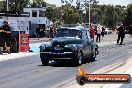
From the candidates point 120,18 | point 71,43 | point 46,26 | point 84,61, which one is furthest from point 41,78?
point 120,18

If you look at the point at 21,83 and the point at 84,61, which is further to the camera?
the point at 84,61

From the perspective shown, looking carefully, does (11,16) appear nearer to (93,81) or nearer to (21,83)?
(21,83)

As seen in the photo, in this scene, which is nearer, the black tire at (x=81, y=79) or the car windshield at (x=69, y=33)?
the black tire at (x=81, y=79)

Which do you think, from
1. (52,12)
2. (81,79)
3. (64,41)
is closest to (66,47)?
(64,41)

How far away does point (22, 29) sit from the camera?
3012 centimetres

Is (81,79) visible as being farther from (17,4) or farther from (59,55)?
(17,4)

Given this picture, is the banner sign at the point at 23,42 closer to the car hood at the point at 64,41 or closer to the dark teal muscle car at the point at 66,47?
the dark teal muscle car at the point at 66,47

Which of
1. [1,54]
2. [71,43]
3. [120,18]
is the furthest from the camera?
[120,18]

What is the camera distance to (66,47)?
18.5 metres

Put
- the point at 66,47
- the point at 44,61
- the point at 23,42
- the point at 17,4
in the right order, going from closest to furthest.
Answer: the point at 66,47
the point at 44,61
the point at 23,42
the point at 17,4

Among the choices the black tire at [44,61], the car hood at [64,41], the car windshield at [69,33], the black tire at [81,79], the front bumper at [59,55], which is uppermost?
the black tire at [81,79]

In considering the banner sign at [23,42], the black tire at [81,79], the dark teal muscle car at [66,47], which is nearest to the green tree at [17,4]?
the banner sign at [23,42]

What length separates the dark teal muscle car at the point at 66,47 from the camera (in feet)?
61.0

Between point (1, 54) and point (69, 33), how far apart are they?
7.60 m
